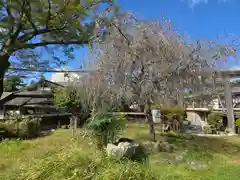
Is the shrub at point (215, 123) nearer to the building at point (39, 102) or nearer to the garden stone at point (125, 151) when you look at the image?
the garden stone at point (125, 151)

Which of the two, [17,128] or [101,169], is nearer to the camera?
[101,169]

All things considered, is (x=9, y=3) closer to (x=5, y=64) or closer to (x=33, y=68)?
(x=5, y=64)

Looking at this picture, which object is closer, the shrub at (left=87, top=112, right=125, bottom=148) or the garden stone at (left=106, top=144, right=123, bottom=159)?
the garden stone at (left=106, top=144, right=123, bottom=159)

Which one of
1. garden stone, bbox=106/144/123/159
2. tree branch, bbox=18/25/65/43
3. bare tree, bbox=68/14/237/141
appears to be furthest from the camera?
tree branch, bbox=18/25/65/43

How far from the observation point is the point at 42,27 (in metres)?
6.54

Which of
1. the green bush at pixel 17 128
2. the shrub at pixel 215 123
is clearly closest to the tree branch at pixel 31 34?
the green bush at pixel 17 128

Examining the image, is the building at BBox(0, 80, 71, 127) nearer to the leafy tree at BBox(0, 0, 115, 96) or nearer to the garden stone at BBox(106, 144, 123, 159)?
the leafy tree at BBox(0, 0, 115, 96)

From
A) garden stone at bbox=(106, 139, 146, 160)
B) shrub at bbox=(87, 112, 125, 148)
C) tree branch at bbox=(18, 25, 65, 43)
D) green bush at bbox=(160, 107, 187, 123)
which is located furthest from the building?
garden stone at bbox=(106, 139, 146, 160)

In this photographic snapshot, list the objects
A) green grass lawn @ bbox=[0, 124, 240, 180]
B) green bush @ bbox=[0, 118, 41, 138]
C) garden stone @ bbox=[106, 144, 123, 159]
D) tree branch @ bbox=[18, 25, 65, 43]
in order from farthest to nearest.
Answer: green bush @ bbox=[0, 118, 41, 138] → tree branch @ bbox=[18, 25, 65, 43] → garden stone @ bbox=[106, 144, 123, 159] → green grass lawn @ bbox=[0, 124, 240, 180]

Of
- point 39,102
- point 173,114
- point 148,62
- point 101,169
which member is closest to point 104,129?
point 101,169

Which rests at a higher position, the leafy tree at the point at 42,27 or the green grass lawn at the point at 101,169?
the leafy tree at the point at 42,27

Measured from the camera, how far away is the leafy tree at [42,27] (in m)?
5.42

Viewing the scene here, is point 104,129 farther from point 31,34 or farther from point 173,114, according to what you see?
point 173,114

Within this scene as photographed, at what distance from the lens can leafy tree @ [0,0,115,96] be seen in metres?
5.42
